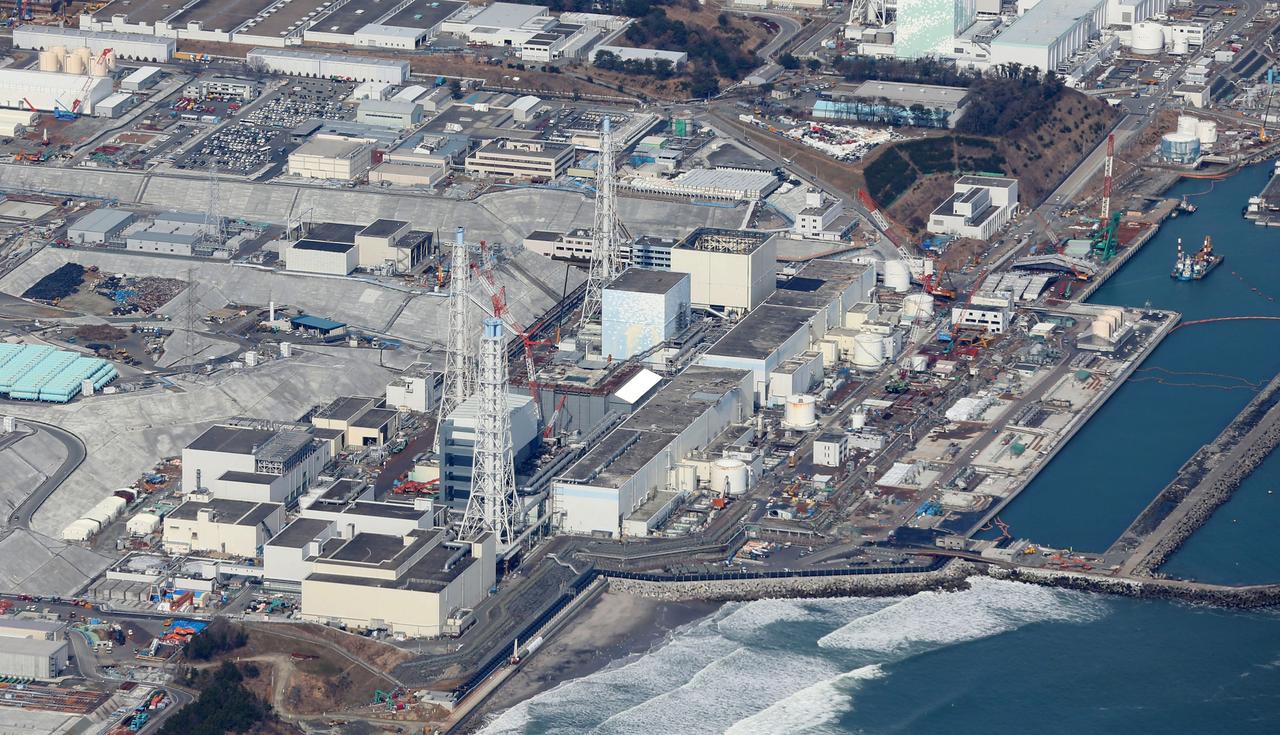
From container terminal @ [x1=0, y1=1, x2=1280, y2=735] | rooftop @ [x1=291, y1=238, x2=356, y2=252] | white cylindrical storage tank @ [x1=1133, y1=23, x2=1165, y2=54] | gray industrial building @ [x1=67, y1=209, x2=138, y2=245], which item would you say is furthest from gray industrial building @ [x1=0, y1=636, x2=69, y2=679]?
white cylindrical storage tank @ [x1=1133, y1=23, x2=1165, y2=54]

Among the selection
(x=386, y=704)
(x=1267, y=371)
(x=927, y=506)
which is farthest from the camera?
(x=1267, y=371)

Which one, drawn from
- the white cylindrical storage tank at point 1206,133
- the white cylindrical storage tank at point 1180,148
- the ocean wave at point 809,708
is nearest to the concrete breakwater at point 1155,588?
the ocean wave at point 809,708

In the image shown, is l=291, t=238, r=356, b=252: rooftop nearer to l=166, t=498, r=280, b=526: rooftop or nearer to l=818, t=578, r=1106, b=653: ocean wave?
l=166, t=498, r=280, b=526: rooftop

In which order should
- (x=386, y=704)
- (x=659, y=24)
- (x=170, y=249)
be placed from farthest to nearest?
(x=659, y=24) → (x=170, y=249) → (x=386, y=704)

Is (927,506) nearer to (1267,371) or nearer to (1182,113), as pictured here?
(1267,371)

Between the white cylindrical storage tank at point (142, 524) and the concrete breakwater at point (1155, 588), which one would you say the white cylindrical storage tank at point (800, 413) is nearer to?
the concrete breakwater at point (1155, 588)

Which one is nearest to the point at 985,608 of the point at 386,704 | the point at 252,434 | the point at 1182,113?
the point at 386,704
